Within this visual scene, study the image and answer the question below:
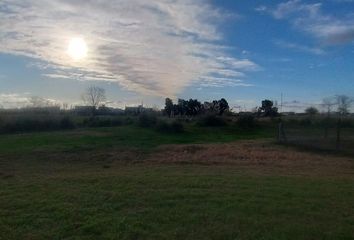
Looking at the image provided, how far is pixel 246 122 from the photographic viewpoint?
43031 mm

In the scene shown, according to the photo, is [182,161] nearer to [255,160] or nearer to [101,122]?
[255,160]

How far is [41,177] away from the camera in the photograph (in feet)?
39.2

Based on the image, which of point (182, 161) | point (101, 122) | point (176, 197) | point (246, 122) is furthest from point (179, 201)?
point (246, 122)

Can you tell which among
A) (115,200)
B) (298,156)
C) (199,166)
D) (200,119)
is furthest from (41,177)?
(200,119)

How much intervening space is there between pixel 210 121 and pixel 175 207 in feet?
114

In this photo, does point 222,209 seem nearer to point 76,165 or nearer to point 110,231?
point 110,231

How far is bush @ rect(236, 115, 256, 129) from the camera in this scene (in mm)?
42600

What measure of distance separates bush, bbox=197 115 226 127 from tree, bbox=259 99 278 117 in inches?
545

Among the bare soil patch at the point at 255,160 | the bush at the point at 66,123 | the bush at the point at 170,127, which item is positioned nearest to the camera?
the bare soil patch at the point at 255,160

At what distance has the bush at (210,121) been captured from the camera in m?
42.5

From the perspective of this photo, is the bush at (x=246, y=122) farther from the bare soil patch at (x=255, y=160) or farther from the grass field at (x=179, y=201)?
the grass field at (x=179, y=201)

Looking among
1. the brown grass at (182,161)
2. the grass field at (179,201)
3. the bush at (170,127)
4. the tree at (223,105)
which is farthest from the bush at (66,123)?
the tree at (223,105)

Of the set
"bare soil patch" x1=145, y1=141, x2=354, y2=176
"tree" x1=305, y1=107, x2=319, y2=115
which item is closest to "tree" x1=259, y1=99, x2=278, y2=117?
"tree" x1=305, y1=107, x2=319, y2=115

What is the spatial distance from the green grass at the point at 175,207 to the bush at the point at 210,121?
30.5 meters
